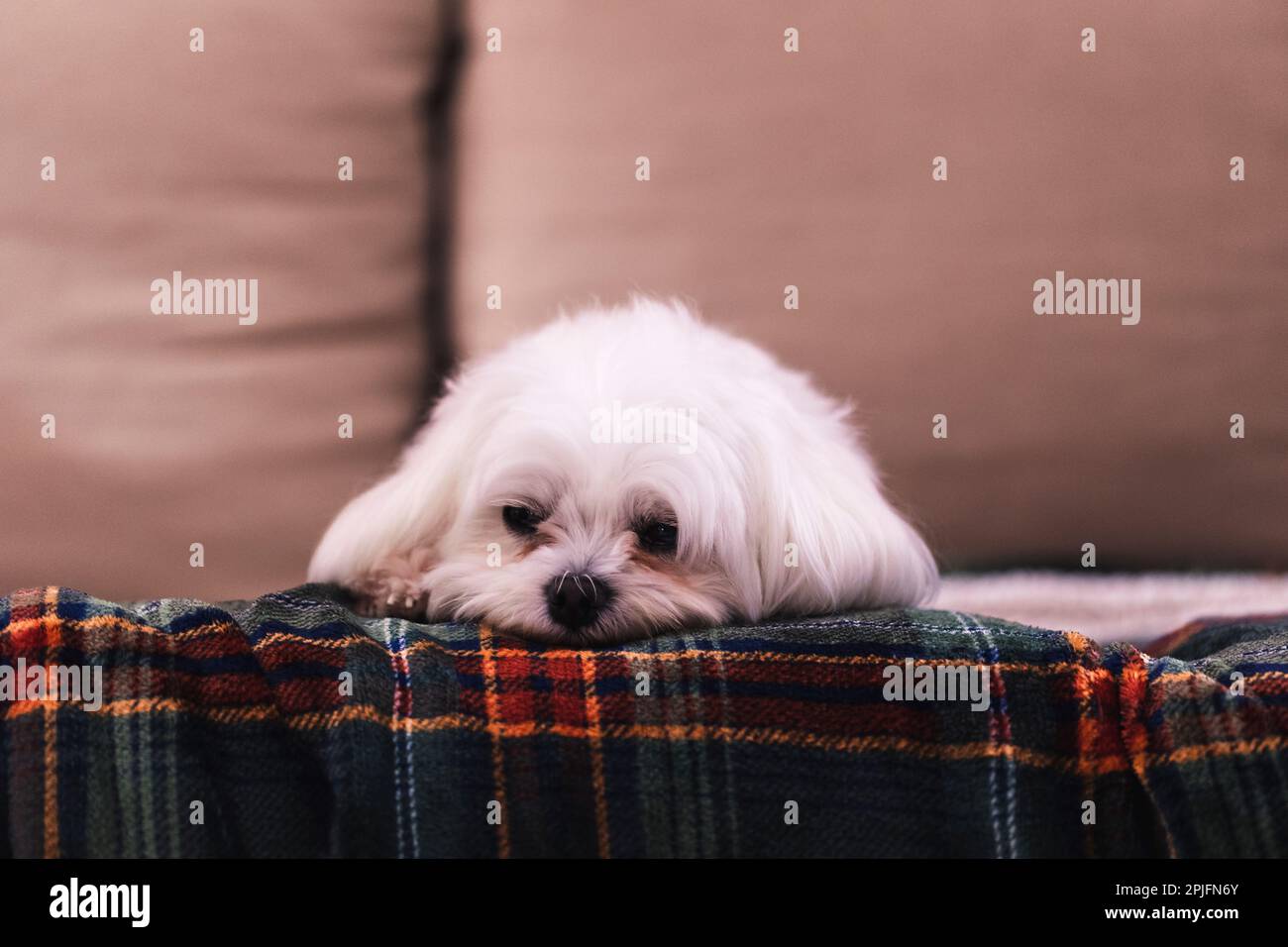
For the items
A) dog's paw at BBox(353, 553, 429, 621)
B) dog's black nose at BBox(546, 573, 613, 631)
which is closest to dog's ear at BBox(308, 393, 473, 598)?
dog's paw at BBox(353, 553, 429, 621)

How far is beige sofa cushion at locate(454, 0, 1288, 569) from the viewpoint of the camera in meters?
1.42

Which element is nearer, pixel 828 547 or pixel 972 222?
pixel 828 547

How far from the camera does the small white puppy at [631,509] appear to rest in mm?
1062

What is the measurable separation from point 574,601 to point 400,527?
268 mm

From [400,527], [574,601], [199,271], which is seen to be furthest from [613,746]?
[199,271]

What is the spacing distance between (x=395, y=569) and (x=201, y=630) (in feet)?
1.17

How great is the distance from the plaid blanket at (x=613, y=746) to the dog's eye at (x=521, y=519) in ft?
0.97

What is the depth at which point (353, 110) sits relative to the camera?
1457 mm

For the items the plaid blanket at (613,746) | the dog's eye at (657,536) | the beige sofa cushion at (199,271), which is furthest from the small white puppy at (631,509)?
the beige sofa cushion at (199,271)

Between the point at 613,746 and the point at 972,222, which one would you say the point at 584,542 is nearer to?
the point at 613,746

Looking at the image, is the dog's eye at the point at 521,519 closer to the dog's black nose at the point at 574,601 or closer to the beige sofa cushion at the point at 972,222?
the dog's black nose at the point at 574,601

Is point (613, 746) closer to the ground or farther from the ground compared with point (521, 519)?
closer to the ground

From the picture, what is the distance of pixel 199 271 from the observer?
1366 mm

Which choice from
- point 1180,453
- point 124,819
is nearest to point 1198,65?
point 1180,453
